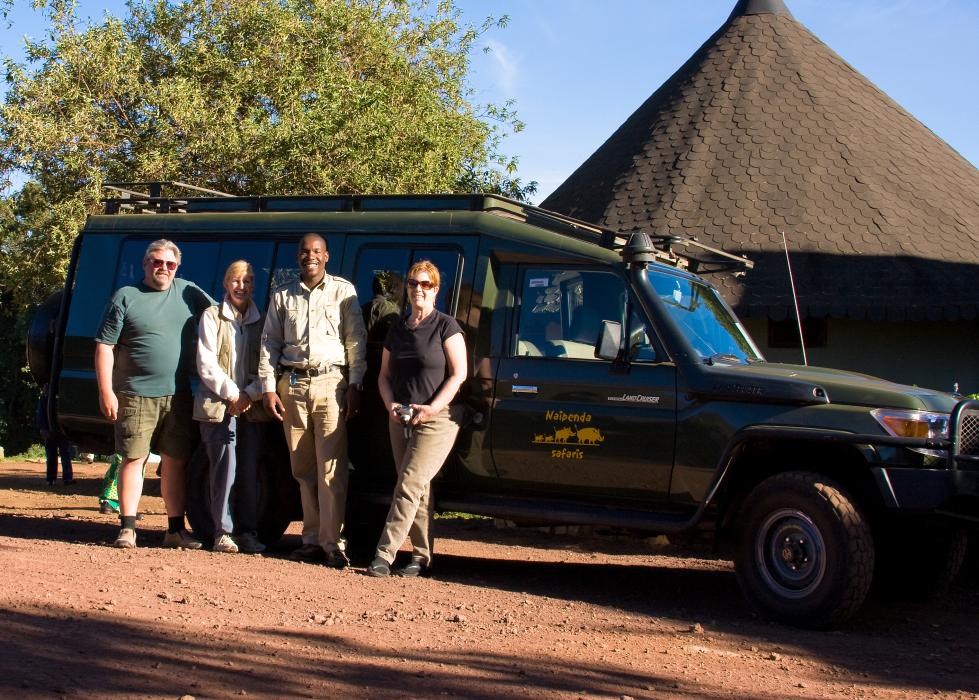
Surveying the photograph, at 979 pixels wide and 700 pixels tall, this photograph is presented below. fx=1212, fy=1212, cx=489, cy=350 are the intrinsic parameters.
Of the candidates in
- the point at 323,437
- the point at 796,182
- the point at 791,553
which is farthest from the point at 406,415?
the point at 796,182

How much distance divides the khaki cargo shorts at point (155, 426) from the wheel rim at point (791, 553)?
13.7 feet

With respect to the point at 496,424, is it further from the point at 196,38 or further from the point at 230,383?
the point at 196,38

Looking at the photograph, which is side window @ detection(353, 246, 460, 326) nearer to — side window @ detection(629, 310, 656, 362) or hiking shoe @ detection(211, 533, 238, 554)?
side window @ detection(629, 310, 656, 362)

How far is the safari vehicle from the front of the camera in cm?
671

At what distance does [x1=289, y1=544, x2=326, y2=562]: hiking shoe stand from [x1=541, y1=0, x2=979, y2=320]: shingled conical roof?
775 centimetres

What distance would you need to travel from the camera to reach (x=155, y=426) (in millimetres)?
8555

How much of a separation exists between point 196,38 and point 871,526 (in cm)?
1643

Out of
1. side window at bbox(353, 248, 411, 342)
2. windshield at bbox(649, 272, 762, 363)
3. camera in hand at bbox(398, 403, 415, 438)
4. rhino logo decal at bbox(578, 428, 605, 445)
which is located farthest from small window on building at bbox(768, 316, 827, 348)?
camera in hand at bbox(398, 403, 415, 438)

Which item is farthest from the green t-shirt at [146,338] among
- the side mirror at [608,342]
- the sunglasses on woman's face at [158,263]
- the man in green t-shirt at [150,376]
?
the side mirror at [608,342]

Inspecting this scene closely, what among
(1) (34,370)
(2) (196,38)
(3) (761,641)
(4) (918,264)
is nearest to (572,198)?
(4) (918,264)

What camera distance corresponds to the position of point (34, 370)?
9750 mm

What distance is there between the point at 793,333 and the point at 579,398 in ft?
27.7

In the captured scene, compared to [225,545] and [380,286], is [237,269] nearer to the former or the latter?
[380,286]

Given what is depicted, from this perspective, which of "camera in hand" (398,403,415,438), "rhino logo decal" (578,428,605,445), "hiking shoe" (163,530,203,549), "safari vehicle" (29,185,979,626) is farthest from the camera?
"hiking shoe" (163,530,203,549)
